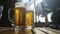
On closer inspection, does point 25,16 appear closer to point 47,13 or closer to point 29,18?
point 29,18

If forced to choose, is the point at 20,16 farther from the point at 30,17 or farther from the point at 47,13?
the point at 47,13

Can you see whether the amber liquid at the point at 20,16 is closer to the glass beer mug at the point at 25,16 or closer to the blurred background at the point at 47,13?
the glass beer mug at the point at 25,16

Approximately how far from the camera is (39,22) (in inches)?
43.3

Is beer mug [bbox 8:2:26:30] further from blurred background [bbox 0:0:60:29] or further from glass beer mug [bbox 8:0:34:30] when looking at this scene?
blurred background [bbox 0:0:60:29]

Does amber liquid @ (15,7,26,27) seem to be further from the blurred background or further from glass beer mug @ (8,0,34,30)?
the blurred background

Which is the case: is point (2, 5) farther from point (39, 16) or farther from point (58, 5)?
point (58, 5)

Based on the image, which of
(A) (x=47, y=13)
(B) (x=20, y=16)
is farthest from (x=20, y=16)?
(A) (x=47, y=13)

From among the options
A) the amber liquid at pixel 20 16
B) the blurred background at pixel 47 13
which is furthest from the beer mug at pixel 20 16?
the blurred background at pixel 47 13

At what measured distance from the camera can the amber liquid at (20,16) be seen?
3.44 ft

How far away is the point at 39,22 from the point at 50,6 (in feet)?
0.53

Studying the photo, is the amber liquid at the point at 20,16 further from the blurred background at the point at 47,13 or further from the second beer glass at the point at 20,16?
the blurred background at the point at 47,13

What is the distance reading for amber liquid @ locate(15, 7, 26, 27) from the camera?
1048 millimetres

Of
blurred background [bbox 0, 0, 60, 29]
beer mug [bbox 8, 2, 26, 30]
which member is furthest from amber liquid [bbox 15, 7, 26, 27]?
blurred background [bbox 0, 0, 60, 29]

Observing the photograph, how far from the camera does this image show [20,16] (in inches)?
43.3
